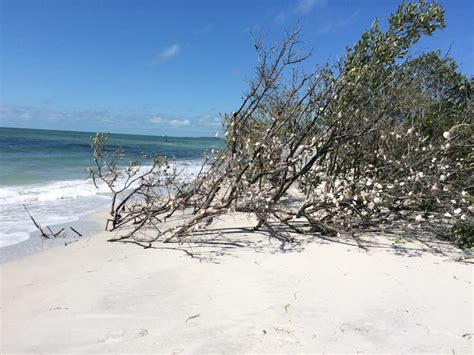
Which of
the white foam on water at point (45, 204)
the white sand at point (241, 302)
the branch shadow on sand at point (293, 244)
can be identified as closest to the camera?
the white sand at point (241, 302)

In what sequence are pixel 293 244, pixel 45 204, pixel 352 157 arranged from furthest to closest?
1. pixel 45 204
2. pixel 352 157
3. pixel 293 244

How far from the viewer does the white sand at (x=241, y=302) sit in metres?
2.89

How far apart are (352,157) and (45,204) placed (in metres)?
6.87

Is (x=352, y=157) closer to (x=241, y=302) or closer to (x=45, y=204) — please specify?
(x=241, y=302)

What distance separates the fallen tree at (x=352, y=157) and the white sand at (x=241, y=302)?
0.77 metres

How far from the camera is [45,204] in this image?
9.09 m

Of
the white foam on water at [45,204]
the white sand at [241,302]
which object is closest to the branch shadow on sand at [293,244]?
the white sand at [241,302]

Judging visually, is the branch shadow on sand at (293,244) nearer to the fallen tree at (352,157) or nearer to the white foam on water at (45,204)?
the fallen tree at (352,157)

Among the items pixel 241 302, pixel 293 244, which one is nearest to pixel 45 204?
pixel 293 244

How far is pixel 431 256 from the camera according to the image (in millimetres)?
4844

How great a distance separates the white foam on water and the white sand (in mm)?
1922

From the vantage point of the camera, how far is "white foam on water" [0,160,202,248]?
681 centimetres

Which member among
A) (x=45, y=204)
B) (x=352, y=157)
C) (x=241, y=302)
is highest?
(x=352, y=157)

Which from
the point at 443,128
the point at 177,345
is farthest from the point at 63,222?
the point at 443,128
